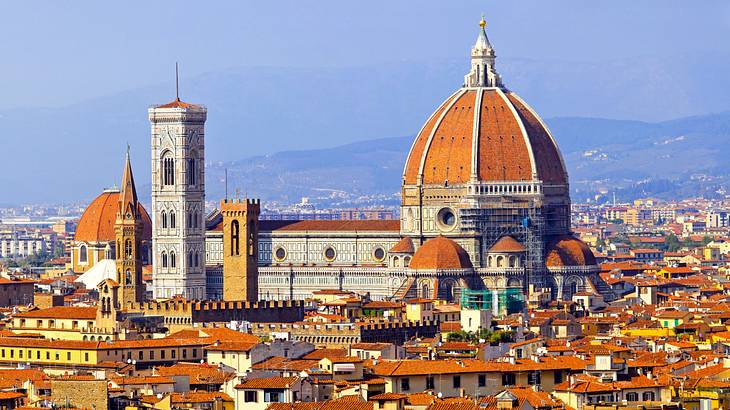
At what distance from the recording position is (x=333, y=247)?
140m

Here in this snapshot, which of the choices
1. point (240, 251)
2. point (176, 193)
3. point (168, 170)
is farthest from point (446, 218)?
point (240, 251)

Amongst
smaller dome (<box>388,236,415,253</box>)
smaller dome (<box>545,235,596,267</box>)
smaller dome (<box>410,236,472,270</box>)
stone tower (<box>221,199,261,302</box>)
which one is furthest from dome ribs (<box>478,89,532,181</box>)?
stone tower (<box>221,199,261,302</box>)

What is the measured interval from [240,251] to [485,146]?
69.5 feet

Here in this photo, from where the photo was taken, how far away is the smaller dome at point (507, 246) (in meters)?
131

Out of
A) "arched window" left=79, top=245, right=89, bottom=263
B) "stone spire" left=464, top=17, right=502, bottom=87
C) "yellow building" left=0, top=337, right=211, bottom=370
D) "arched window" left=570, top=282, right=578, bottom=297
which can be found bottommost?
"yellow building" left=0, top=337, right=211, bottom=370

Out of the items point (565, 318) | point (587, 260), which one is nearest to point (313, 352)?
point (565, 318)

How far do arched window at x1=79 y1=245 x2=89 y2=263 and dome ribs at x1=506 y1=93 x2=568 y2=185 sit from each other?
31000mm

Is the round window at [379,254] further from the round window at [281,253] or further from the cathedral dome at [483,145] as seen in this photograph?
the round window at [281,253]

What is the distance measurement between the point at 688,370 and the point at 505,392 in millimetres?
11488

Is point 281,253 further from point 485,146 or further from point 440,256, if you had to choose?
point 440,256

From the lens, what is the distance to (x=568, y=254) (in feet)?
432

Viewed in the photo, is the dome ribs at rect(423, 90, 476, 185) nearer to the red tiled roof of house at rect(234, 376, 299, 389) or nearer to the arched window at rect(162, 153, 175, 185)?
the arched window at rect(162, 153, 175, 185)

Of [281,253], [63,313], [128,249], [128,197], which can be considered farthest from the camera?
[281,253]

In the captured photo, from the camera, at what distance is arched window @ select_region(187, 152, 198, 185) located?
136 m
